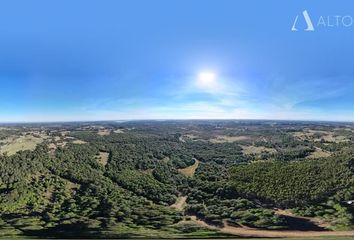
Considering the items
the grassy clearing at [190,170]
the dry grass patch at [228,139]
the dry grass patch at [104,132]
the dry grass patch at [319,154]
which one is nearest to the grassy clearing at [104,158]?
the dry grass patch at [104,132]

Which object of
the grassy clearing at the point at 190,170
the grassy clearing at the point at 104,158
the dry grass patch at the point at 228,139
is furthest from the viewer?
the dry grass patch at the point at 228,139

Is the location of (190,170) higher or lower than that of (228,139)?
lower

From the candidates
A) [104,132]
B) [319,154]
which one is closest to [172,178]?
[104,132]

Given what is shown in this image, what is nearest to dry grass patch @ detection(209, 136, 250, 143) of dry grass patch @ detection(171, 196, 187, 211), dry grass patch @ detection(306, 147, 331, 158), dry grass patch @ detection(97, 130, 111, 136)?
dry grass patch @ detection(306, 147, 331, 158)

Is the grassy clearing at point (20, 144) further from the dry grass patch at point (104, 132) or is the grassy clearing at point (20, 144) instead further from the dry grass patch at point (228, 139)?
the dry grass patch at point (228, 139)

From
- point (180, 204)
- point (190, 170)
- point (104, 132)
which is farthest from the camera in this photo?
point (104, 132)

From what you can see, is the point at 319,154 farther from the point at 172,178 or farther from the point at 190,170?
the point at 172,178
